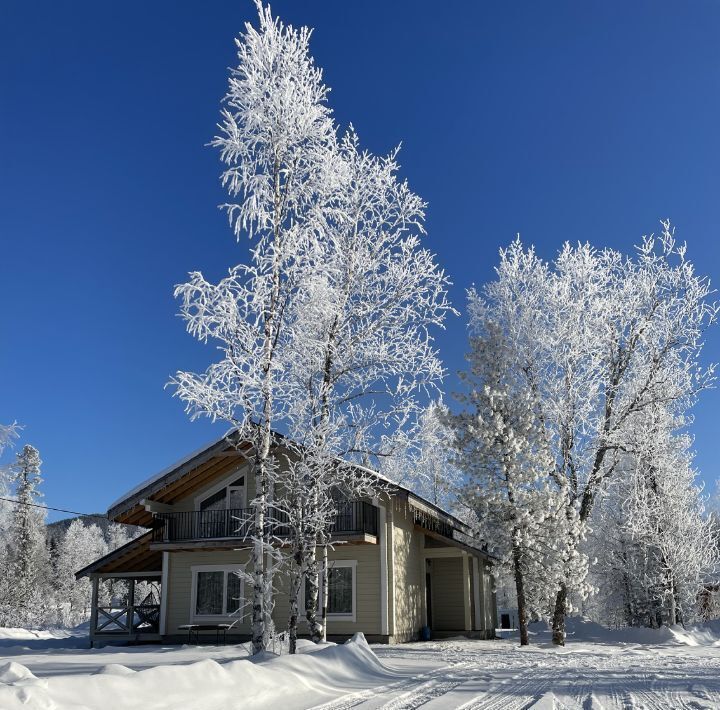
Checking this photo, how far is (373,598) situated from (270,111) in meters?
13.6

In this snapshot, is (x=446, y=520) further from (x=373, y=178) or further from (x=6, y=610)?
(x=6, y=610)

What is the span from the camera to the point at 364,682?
995 centimetres

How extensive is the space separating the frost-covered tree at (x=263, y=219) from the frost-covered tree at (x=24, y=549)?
33.3 m

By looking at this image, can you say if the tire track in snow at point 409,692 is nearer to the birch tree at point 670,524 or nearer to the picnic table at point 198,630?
the picnic table at point 198,630

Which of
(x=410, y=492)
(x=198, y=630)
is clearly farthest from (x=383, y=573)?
(x=198, y=630)

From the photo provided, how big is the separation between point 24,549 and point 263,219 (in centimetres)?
3714

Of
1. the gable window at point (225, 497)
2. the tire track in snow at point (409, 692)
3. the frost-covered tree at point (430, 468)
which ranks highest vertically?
the frost-covered tree at point (430, 468)

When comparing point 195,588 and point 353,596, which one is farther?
point 195,588

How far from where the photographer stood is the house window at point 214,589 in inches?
845

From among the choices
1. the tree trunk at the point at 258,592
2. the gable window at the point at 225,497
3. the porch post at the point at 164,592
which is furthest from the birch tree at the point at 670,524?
the tree trunk at the point at 258,592

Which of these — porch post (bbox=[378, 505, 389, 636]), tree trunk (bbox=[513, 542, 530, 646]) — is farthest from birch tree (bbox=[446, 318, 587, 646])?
porch post (bbox=[378, 505, 389, 636])

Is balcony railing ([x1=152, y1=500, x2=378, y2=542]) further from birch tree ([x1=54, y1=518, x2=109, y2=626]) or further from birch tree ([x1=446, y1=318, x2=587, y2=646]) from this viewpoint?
birch tree ([x1=54, y1=518, x2=109, y2=626])

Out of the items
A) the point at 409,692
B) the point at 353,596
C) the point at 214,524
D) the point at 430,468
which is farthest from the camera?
the point at 430,468

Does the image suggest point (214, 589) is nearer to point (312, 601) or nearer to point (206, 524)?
point (206, 524)
